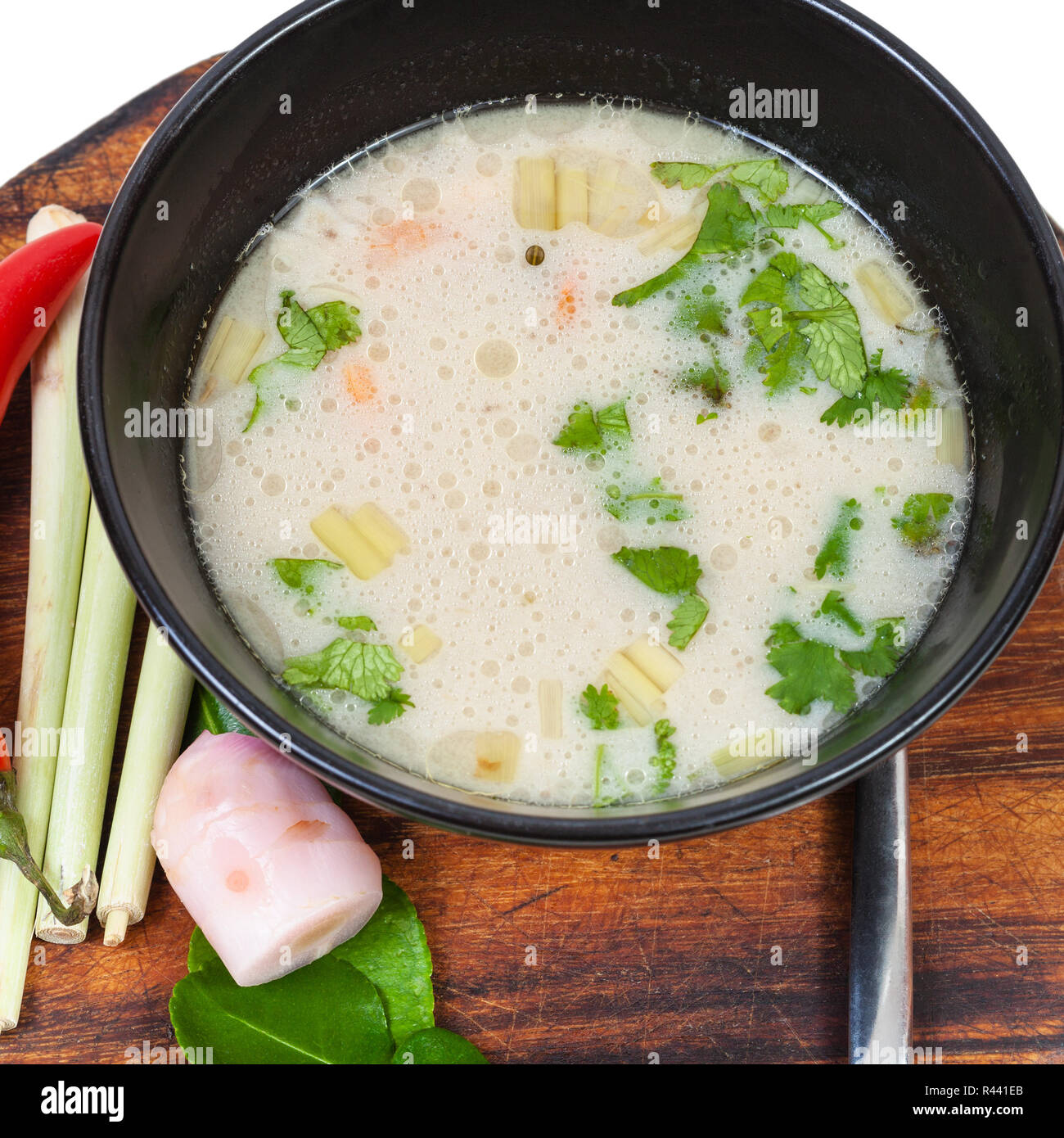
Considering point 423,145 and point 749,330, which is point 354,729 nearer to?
point 749,330

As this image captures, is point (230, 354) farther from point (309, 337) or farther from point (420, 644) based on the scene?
point (420, 644)

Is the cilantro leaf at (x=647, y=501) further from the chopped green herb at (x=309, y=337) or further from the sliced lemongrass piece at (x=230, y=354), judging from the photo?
the sliced lemongrass piece at (x=230, y=354)

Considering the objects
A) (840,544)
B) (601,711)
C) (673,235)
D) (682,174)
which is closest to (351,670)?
(601,711)

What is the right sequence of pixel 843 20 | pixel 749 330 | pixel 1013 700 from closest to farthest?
pixel 843 20
pixel 749 330
pixel 1013 700

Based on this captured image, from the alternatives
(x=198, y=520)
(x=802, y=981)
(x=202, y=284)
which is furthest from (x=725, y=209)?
(x=802, y=981)

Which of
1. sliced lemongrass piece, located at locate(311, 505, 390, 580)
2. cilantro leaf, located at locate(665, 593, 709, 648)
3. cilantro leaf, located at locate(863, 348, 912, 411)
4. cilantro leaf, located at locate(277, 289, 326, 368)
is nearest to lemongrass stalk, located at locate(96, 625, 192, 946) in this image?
sliced lemongrass piece, located at locate(311, 505, 390, 580)

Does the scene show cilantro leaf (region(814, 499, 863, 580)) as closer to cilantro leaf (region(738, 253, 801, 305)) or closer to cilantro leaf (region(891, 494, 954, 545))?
cilantro leaf (region(891, 494, 954, 545))
